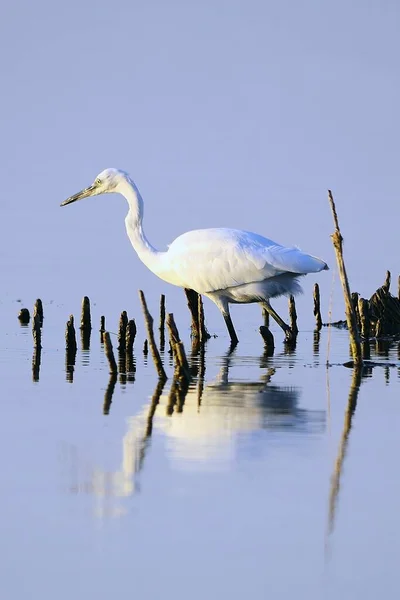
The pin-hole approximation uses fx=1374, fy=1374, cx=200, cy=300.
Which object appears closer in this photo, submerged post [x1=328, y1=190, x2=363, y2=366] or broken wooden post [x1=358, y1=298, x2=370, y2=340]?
submerged post [x1=328, y1=190, x2=363, y2=366]

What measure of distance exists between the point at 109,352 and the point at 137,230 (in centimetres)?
457

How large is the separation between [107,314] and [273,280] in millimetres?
5810

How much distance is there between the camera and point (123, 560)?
25.5 feet

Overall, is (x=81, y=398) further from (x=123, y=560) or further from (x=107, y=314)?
(x=107, y=314)

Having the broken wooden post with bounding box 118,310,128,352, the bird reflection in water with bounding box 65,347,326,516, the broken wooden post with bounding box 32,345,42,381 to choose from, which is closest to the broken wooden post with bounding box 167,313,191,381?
the bird reflection in water with bounding box 65,347,326,516

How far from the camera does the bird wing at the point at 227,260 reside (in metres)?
16.6

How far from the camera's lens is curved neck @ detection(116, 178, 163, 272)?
17.6m

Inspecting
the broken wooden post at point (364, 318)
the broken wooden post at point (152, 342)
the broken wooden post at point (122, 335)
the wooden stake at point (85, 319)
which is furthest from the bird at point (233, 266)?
the broken wooden post at point (152, 342)

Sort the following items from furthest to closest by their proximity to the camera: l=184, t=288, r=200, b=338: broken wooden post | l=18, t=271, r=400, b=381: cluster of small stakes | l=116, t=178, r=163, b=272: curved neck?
l=184, t=288, r=200, b=338: broken wooden post, l=116, t=178, r=163, b=272: curved neck, l=18, t=271, r=400, b=381: cluster of small stakes

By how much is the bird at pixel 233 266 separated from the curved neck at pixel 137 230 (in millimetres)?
24

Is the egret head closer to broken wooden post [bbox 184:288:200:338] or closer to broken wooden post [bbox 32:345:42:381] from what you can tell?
broken wooden post [bbox 184:288:200:338]

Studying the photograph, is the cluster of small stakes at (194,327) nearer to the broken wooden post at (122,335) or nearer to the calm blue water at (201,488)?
the broken wooden post at (122,335)

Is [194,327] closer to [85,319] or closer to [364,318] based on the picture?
[85,319]

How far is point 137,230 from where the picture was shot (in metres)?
17.9
